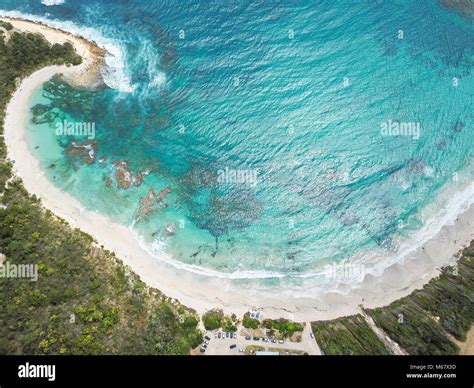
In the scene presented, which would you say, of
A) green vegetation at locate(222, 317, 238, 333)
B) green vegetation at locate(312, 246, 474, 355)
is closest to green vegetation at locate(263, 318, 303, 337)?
green vegetation at locate(312, 246, 474, 355)

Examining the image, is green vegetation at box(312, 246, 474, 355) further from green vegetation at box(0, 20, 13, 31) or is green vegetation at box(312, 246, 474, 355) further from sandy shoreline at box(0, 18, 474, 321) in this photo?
green vegetation at box(0, 20, 13, 31)

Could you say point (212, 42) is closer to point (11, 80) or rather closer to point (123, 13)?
point (123, 13)

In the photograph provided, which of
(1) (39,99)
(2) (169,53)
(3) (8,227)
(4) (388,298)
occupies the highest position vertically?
(2) (169,53)

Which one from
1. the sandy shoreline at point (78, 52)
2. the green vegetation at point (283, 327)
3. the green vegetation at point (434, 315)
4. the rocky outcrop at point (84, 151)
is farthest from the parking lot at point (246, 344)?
the sandy shoreline at point (78, 52)

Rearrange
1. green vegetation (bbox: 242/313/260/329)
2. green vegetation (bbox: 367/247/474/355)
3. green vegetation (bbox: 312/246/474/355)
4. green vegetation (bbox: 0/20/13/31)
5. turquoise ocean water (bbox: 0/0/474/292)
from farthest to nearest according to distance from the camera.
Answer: green vegetation (bbox: 0/20/13/31), turquoise ocean water (bbox: 0/0/474/292), green vegetation (bbox: 242/313/260/329), green vegetation (bbox: 367/247/474/355), green vegetation (bbox: 312/246/474/355)

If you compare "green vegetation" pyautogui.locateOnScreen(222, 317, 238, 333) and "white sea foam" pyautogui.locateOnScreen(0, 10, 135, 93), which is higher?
"white sea foam" pyautogui.locateOnScreen(0, 10, 135, 93)
